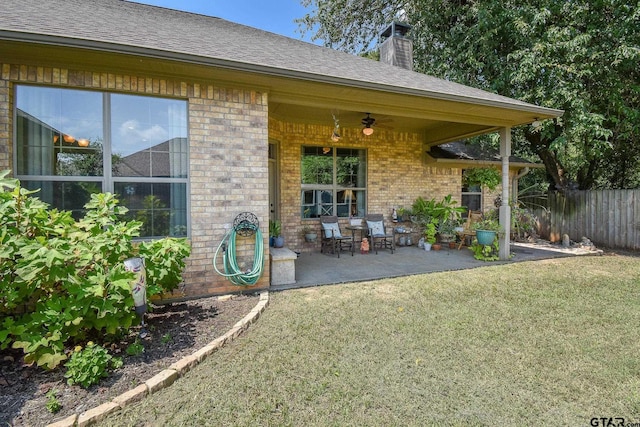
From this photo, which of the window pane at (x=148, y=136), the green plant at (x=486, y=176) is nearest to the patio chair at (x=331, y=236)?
the window pane at (x=148, y=136)

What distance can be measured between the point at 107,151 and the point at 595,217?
1117 cm

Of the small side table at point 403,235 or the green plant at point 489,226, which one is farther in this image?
the small side table at point 403,235

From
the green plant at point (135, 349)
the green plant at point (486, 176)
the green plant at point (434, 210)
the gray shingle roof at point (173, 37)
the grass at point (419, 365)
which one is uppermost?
the gray shingle roof at point (173, 37)

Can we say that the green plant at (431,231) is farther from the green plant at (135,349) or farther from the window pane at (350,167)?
the green plant at (135,349)

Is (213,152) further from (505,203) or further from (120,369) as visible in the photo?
(505,203)

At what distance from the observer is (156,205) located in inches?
156

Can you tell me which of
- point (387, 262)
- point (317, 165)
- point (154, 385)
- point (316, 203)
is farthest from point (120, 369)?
point (317, 165)

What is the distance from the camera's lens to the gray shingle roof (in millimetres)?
3238

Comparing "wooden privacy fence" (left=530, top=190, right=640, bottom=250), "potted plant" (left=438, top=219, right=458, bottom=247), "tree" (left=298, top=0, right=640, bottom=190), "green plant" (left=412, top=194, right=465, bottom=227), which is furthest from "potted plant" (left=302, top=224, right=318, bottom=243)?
"wooden privacy fence" (left=530, top=190, right=640, bottom=250)

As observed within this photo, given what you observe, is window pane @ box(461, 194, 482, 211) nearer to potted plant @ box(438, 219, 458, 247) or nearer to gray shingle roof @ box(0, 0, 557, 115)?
potted plant @ box(438, 219, 458, 247)

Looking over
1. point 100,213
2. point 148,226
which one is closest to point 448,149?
point 148,226

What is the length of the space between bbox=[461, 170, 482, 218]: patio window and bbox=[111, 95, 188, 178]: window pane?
7871 millimetres

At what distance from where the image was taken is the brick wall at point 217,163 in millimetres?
3986

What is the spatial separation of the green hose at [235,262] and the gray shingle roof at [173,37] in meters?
2.08
